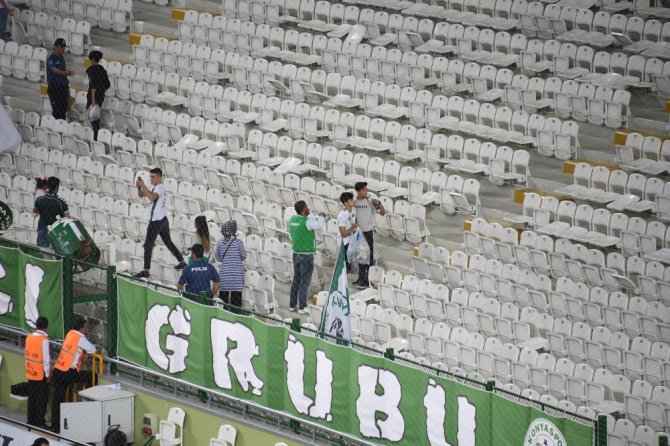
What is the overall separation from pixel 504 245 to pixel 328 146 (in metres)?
4.30

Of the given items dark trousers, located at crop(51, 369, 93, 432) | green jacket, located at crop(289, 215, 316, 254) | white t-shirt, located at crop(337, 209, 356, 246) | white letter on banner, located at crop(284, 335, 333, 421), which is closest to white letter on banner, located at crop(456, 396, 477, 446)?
white letter on banner, located at crop(284, 335, 333, 421)

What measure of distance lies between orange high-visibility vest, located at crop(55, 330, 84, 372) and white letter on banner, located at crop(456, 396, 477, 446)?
16.6 ft

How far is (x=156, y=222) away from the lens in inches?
855

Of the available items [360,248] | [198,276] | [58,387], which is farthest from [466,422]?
[360,248]

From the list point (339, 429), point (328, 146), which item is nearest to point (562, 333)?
point (339, 429)

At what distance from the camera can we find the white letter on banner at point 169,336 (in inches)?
731

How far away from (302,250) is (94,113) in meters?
6.89

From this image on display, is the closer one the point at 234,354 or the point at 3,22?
the point at 234,354

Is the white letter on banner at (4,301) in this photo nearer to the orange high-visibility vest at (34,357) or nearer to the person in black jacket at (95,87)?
the orange high-visibility vest at (34,357)

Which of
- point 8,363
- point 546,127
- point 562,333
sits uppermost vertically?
point 546,127

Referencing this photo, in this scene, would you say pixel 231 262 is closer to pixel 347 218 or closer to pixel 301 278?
pixel 301 278

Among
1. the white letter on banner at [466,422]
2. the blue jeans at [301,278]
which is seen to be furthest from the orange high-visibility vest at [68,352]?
the white letter on banner at [466,422]

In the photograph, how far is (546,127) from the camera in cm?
2431

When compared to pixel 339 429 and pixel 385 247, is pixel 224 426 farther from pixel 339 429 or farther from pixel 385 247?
pixel 385 247
